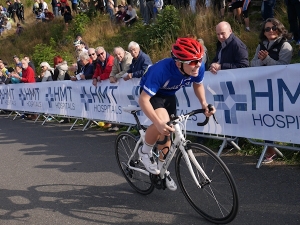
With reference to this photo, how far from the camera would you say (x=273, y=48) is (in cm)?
584

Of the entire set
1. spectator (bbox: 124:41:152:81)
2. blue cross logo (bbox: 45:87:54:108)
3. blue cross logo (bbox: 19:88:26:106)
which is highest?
spectator (bbox: 124:41:152:81)

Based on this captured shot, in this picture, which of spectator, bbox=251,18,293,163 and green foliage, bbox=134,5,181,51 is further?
green foliage, bbox=134,5,181,51

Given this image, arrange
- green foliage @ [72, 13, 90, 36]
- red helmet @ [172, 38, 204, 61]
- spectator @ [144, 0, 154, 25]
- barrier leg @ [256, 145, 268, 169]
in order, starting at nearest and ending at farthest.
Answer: red helmet @ [172, 38, 204, 61]
barrier leg @ [256, 145, 268, 169]
spectator @ [144, 0, 154, 25]
green foliage @ [72, 13, 90, 36]

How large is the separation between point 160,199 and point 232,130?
183 cm

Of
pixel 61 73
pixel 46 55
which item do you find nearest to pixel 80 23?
pixel 46 55

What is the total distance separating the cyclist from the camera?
3.59 meters

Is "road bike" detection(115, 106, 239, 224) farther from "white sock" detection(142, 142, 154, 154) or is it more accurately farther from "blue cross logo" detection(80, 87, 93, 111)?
"blue cross logo" detection(80, 87, 93, 111)

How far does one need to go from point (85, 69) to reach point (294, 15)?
5.31 metres

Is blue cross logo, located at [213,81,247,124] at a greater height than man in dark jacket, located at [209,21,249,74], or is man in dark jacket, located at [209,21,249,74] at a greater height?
man in dark jacket, located at [209,21,249,74]

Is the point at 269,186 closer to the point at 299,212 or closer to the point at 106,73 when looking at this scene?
the point at 299,212

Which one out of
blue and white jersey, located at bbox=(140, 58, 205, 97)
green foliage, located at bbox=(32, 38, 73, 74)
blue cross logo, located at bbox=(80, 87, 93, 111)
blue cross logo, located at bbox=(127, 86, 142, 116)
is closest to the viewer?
blue and white jersey, located at bbox=(140, 58, 205, 97)

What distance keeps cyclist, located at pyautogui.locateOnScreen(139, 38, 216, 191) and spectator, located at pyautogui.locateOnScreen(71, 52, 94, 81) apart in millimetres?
5585

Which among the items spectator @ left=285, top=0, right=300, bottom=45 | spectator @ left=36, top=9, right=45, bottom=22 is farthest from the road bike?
spectator @ left=36, top=9, right=45, bottom=22

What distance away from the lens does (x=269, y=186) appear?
15.3 feet
